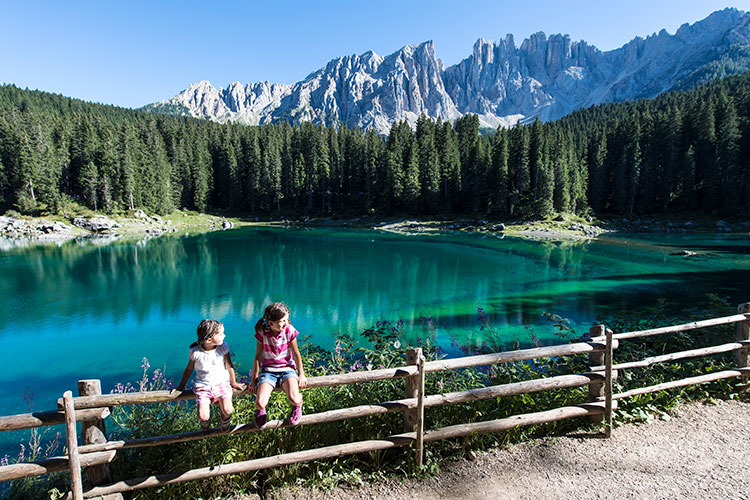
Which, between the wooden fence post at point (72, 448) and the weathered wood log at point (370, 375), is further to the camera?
the weathered wood log at point (370, 375)

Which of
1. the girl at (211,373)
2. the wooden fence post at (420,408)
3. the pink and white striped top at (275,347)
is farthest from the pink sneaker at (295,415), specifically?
the wooden fence post at (420,408)

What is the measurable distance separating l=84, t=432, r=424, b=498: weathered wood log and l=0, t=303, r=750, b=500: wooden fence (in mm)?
11

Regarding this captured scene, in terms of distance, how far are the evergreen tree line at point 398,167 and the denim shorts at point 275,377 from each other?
71.9 m

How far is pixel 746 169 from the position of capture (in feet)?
220

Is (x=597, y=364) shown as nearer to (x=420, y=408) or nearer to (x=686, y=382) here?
(x=686, y=382)

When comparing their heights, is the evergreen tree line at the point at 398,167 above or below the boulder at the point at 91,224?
above

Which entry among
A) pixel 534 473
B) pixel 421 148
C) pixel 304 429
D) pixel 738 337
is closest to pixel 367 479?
pixel 304 429

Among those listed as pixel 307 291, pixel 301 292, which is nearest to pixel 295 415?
pixel 301 292

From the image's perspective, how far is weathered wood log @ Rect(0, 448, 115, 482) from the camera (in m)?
4.44

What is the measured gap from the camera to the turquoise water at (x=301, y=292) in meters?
16.9

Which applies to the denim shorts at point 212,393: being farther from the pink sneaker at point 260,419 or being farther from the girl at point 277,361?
the pink sneaker at point 260,419

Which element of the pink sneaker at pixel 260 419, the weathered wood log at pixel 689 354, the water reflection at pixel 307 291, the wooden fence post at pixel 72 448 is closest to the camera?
the wooden fence post at pixel 72 448

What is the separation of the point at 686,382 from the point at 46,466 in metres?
10.3

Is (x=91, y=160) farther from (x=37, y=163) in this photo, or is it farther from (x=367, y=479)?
(x=367, y=479)
